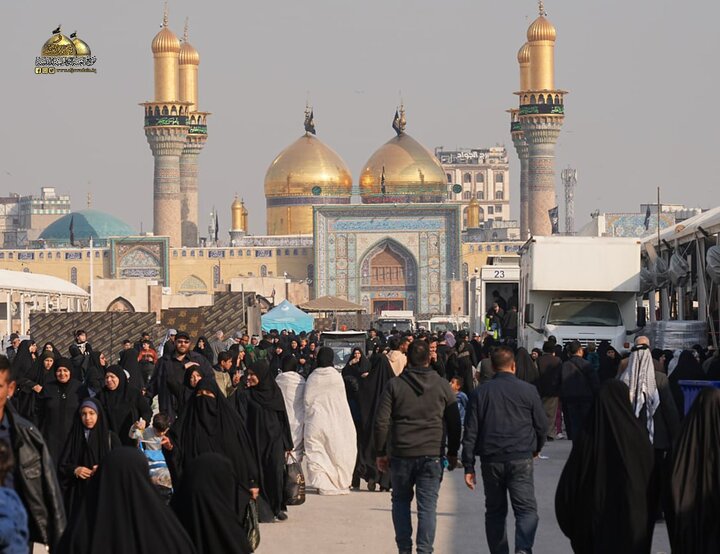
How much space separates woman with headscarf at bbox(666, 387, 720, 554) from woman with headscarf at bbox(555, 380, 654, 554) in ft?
1.18

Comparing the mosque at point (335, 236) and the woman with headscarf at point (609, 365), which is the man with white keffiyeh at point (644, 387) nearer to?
the woman with headscarf at point (609, 365)

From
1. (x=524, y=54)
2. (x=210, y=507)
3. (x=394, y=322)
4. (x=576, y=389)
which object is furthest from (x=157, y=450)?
(x=524, y=54)

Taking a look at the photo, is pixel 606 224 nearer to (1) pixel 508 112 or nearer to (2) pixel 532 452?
(1) pixel 508 112

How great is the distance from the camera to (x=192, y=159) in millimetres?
62656

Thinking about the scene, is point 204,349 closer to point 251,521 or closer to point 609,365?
point 609,365

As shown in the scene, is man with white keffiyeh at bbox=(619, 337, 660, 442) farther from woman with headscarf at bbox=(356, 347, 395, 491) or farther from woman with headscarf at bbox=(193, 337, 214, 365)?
woman with headscarf at bbox=(193, 337, 214, 365)

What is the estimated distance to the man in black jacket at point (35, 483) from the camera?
17.0ft

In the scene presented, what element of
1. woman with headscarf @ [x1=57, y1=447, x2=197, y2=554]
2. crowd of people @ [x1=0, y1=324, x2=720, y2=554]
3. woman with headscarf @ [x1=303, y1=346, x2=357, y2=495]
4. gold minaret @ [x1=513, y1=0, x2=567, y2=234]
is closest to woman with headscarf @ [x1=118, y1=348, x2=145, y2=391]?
crowd of people @ [x1=0, y1=324, x2=720, y2=554]

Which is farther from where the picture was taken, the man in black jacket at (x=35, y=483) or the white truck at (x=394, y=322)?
the white truck at (x=394, y=322)

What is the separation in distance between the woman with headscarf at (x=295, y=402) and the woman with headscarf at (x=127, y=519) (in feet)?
19.3

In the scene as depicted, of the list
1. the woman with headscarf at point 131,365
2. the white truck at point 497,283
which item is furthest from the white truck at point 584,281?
the white truck at point 497,283

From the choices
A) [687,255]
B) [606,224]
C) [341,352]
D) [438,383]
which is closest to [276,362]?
[341,352]

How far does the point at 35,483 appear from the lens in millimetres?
5227

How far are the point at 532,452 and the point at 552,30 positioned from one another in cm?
5297
